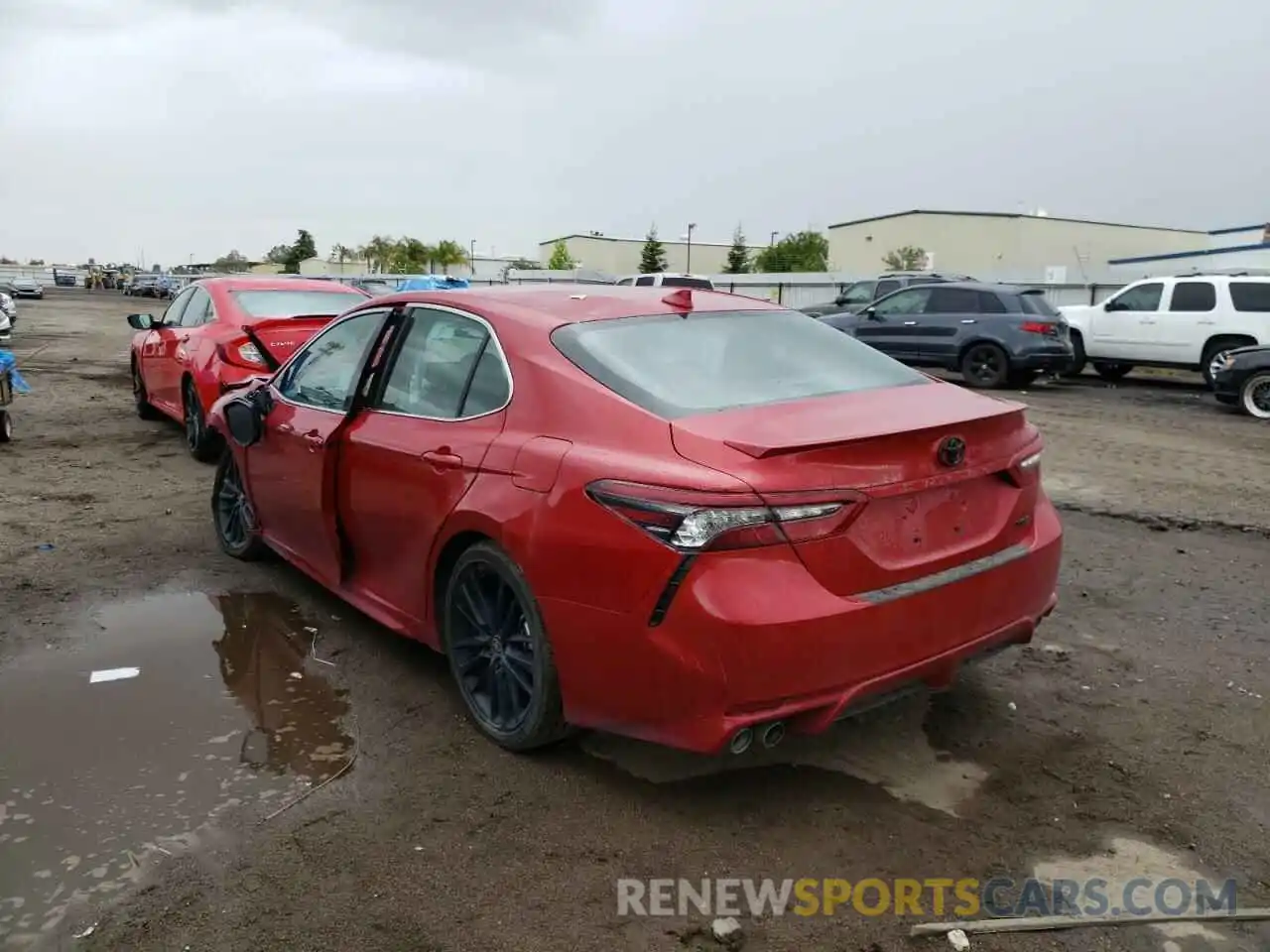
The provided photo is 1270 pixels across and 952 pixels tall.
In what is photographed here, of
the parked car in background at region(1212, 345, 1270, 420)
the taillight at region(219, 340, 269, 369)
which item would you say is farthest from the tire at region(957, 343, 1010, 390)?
the taillight at region(219, 340, 269, 369)

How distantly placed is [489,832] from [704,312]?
6.86ft

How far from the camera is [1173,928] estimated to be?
2604mm

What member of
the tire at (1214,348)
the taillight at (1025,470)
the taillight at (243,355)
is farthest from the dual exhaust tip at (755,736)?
the tire at (1214,348)

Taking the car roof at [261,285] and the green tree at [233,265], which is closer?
the car roof at [261,285]

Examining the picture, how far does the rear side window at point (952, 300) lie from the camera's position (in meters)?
16.3

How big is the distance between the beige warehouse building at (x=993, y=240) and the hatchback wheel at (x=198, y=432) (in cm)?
6053

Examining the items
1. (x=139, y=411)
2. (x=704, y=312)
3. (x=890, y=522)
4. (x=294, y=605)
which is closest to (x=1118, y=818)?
(x=890, y=522)

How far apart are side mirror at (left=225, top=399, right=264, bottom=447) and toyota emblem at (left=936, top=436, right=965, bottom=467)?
347 cm

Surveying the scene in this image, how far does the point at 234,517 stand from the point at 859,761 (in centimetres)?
398

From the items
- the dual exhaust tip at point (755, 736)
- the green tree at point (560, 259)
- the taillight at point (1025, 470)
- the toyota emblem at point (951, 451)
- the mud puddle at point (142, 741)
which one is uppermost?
the green tree at point (560, 259)

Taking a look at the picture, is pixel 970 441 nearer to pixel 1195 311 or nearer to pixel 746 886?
pixel 746 886

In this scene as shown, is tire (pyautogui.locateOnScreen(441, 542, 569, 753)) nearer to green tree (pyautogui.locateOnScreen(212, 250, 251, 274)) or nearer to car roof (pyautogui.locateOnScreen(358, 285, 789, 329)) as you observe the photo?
car roof (pyautogui.locateOnScreen(358, 285, 789, 329))

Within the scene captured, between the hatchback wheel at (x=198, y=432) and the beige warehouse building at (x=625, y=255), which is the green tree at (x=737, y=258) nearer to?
the beige warehouse building at (x=625, y=255)

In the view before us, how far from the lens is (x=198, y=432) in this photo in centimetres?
851
